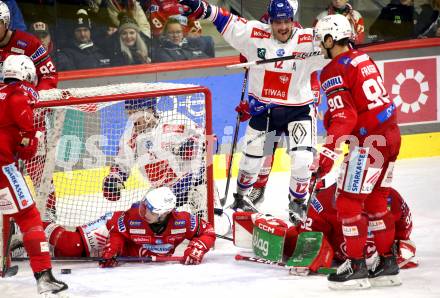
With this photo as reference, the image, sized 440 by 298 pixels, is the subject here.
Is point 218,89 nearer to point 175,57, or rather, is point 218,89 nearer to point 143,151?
point 175,57

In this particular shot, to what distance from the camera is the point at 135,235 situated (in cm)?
703

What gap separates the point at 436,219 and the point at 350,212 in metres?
1.92

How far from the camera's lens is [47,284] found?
6242 millimetres

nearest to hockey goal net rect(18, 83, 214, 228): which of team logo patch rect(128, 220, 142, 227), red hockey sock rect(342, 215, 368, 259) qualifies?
team logo patch rect(128, 220, 142, 227)

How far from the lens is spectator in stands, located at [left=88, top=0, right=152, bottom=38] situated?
357 inches

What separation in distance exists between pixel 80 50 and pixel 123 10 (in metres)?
0.47

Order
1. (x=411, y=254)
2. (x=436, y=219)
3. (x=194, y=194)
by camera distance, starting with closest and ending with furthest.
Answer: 1. (x=411, y=254)
2. (x=194, y=194)
3. (x=436, y=219)

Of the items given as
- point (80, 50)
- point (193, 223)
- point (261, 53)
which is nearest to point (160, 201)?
point (193, 223)

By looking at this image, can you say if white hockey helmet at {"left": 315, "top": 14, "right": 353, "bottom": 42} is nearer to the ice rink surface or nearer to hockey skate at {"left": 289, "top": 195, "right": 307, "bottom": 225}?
the ice rink surface

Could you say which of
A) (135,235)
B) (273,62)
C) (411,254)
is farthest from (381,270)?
(273,62)

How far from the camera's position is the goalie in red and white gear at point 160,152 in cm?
752

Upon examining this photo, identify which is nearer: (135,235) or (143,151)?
(135,235)

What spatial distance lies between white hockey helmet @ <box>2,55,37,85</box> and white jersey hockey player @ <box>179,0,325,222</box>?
5.93 feet

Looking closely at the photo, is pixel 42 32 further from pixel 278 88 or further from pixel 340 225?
pixel 340 225
